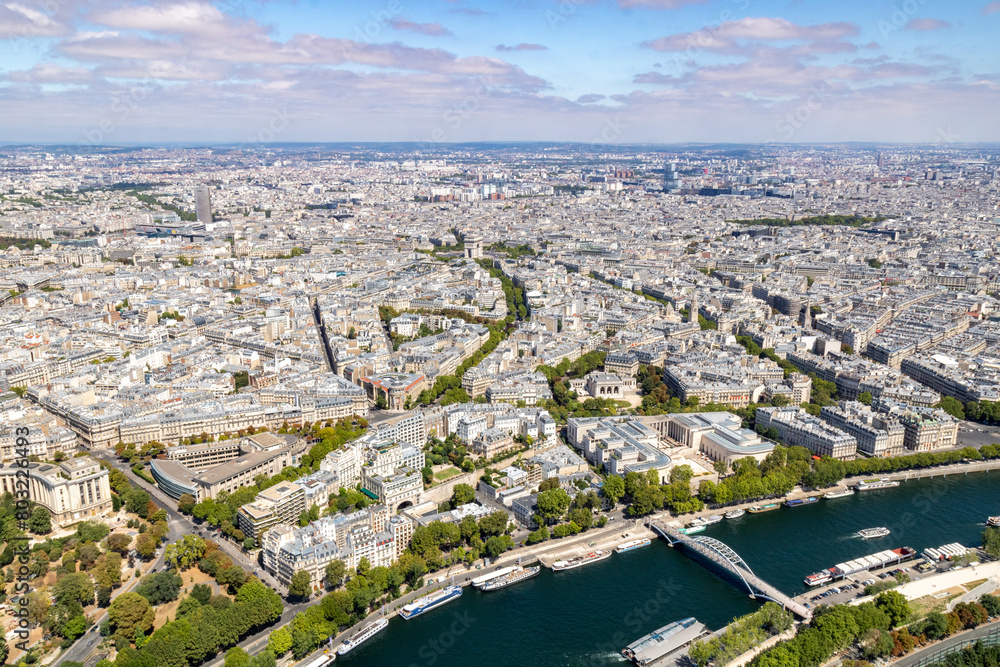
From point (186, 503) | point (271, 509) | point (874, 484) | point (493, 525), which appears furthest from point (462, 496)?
point (874, 484)

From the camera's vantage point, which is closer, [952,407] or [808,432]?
[808,432]

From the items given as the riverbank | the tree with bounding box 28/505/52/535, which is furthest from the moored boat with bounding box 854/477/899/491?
the tree with bounding box 28/505/52/535

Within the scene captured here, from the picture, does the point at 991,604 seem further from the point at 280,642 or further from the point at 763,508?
Result: the point at 280,642

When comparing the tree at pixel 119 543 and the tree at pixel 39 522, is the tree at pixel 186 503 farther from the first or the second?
the tree at pixel 39 522

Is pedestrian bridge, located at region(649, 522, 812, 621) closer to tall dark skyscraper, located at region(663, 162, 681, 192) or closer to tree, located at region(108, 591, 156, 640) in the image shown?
tree, located at region(108, 591, 156, 640)

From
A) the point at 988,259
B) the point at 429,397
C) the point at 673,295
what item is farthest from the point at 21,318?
the point at 988,259

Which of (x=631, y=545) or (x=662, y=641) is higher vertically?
(x=631, y=545)
